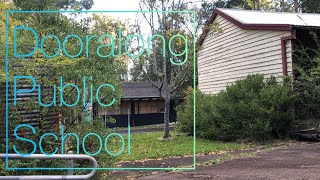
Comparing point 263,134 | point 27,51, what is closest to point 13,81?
point 27,51

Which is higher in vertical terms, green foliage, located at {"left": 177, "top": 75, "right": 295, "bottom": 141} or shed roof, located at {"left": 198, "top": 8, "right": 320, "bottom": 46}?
shed roof, located at {"left": 198, "top": 8, "right": 320, "bottom": 46}

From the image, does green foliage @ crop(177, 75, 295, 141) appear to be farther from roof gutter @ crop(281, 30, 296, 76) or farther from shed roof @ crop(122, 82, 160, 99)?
shed roof @ crop(122, 82, 160, 99)

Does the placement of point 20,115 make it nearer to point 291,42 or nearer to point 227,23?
point 291,42

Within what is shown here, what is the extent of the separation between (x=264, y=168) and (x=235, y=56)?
932cm

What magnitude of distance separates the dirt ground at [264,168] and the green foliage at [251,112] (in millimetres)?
2477

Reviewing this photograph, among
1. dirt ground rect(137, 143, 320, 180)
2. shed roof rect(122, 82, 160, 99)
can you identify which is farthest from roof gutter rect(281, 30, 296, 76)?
shed roof rect(122, 82, 160, 99)

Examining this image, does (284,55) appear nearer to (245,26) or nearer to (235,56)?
(245,26)

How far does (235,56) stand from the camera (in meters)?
16.1

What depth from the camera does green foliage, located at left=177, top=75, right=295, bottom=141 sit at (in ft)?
38.8

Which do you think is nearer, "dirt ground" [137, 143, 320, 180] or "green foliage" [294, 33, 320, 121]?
"dirt ground" [137, 143, 320, 180]

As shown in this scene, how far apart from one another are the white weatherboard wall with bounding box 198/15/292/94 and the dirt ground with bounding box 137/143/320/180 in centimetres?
481

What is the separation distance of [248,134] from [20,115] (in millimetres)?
8439

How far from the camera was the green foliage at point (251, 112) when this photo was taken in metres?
11.8

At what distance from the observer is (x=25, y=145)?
543 centimetres
